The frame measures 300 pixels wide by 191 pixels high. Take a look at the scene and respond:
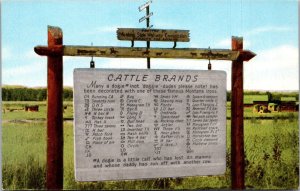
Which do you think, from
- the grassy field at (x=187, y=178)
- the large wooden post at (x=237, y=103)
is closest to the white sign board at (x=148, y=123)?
the large wooden post at (x=237, y=103)

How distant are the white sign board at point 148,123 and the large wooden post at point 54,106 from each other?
26 centimetres

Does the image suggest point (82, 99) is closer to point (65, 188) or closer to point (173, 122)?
point (173, 122)

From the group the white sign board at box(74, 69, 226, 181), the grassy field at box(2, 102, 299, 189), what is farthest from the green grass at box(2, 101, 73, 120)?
the white sign board at box(74, 69, 226, 181)

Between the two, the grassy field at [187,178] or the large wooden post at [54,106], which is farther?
the grassy field at [187,178]

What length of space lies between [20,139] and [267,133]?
22.1 ft

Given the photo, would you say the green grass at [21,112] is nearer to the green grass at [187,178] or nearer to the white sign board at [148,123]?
the green grass at [187,178]

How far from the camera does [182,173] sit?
6.64 metres

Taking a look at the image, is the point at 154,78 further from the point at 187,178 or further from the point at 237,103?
the point at 187,178

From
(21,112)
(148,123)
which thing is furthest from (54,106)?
(21,112)

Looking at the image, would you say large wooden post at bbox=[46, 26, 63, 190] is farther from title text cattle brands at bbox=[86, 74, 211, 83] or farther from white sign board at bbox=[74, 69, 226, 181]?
title text cattle brands at bbox=[86, 74, 211, 83]

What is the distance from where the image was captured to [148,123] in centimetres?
650

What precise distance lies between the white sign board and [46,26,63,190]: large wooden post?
26 cm

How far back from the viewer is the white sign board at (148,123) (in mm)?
6309

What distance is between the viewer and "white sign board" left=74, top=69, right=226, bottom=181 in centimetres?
631
